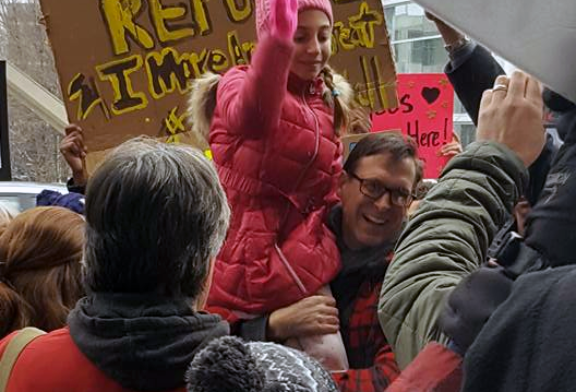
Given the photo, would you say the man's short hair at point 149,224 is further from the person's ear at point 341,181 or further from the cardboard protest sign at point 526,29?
the person's ear at point 341,181

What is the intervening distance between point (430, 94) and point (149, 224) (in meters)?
3.68

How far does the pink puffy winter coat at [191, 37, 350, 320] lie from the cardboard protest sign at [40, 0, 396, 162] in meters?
0.95

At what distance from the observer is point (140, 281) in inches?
59.4

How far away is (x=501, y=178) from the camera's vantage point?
47.2 inches

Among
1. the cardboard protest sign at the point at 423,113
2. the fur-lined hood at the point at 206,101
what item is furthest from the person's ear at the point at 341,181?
the cardboard protest sign at the point at 423,113

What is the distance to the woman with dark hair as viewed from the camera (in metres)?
2.05

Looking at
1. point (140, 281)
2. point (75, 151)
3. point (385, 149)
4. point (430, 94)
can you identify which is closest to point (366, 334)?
point (385, 149)

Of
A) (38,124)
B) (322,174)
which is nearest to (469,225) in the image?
(322,174)

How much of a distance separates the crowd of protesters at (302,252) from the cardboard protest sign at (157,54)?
58 cm

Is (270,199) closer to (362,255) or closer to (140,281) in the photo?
(362,255)

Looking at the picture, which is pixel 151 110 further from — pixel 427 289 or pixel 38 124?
pixel 38 124

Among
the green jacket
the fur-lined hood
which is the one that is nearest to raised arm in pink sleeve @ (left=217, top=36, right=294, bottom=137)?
the fur-lined hood

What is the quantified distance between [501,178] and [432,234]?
13 centimetres

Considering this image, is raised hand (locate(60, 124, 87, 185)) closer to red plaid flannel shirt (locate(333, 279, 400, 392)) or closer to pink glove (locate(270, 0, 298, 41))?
pink glove (locate(270, 0, 298, 41))
